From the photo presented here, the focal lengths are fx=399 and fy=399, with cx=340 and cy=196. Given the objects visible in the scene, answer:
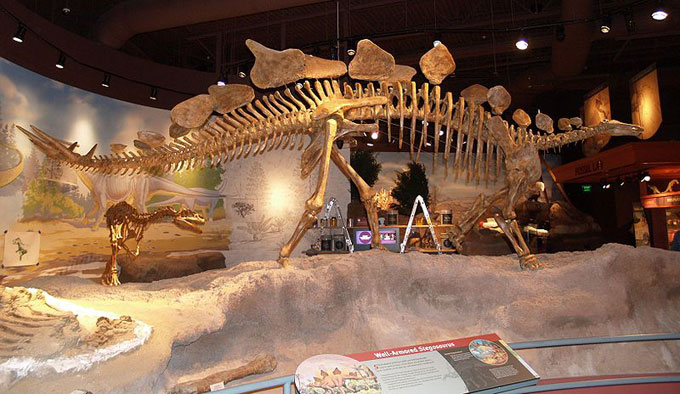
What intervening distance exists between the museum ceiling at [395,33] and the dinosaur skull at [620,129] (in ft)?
9.20

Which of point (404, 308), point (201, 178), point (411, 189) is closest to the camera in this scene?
point (404, 308)

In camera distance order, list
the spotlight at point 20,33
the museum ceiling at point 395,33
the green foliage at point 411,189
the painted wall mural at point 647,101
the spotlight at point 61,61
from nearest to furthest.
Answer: the spotlight at point 20,33 → the spotlight at point 61,61 → the painted wall mural at point 647,101 → the museum ceiling at point 395,33 → the green foliage at point 411,189

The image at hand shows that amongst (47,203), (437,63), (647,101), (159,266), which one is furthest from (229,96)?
(647,101)

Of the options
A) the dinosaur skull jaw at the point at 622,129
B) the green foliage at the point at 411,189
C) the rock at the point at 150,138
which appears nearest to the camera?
the rock at the point at 150,138

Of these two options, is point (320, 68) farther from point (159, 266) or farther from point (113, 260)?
point (159, 266)

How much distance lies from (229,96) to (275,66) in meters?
0.54

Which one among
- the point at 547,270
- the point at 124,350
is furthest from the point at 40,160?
the point at 547,270

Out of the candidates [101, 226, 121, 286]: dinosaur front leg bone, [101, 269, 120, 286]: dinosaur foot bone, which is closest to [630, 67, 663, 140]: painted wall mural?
[101, 226, 121, 286]: dinosaur front leg bone

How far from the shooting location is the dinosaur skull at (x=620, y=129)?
13.3 ft

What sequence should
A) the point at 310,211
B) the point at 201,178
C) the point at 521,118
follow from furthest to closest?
the point at 201,178, the point at 521,118, the point at 310,211

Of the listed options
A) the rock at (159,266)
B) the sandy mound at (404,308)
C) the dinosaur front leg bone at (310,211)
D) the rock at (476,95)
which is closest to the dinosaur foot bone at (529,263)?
the sandy mound at (404,308)

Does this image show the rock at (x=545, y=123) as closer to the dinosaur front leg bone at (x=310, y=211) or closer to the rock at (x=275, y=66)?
the dinosaur front leg bone at (x=310, y=211)

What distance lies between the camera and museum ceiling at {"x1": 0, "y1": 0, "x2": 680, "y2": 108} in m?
6.92

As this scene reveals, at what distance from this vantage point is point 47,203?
5.82 m
